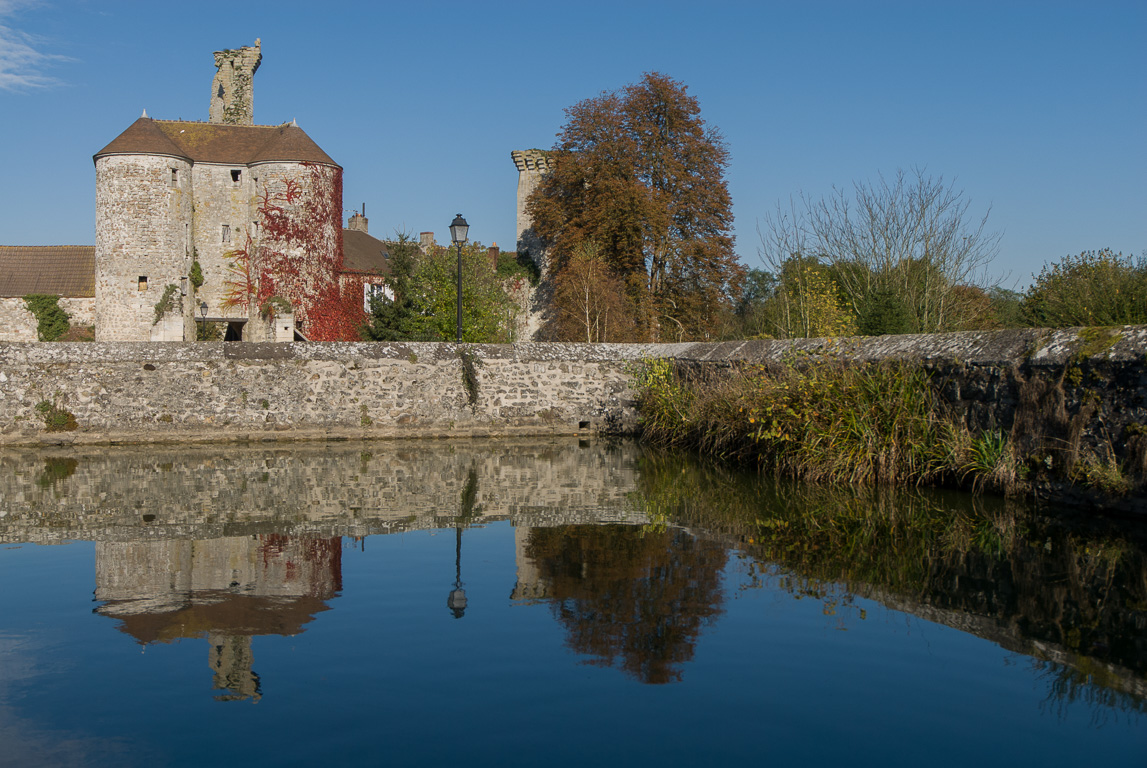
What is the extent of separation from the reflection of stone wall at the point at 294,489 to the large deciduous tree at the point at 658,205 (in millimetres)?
18126

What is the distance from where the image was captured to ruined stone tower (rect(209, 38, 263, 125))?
117 feet

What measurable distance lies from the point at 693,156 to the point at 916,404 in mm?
23963

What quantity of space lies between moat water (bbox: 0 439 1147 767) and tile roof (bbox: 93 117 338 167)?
22.4 metres

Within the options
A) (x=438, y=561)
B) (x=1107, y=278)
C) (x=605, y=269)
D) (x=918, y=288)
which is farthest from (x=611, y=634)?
(x=605, y=269)

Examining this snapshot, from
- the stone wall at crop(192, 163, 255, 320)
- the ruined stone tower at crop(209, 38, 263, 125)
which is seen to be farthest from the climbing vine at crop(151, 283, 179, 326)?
the ruined stone tower at crop(209, 38, 263, 125)

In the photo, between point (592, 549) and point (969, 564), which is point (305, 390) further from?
point (969, 564)

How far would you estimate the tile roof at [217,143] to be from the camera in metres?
28.0

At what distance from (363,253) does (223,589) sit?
39.9 m

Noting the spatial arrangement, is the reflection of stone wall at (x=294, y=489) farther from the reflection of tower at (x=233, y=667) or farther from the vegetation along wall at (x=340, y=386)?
the reflection of tower at (x=233, y=667)

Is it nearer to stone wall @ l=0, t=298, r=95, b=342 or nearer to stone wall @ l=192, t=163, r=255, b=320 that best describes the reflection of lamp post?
stone wall @ l=192, t=163, r=255, b=320

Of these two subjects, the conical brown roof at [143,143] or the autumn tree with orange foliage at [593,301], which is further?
the autumn tree with orange foliage at [593,301]

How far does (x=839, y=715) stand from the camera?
11.6 feet

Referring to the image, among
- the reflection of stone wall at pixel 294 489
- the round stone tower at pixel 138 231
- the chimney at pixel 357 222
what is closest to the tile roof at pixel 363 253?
the chimney at pixel 357 222

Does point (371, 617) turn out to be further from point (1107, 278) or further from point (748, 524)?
point (1107, 278)
